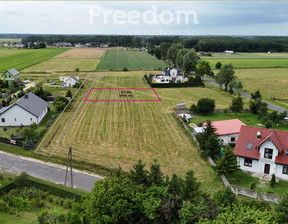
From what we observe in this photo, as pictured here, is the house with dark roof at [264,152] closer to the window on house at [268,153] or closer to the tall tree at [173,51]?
the window on house at [268,153]

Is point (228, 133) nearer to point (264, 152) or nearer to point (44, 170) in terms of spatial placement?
point (264, 152)

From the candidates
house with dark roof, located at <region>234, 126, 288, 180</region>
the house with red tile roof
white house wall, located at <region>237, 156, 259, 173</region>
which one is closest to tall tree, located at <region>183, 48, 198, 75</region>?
the house with red tile roof

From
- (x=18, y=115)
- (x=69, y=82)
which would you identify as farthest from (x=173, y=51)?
(x=18, y=115)

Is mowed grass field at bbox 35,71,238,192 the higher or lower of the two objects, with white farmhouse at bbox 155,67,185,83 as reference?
lower

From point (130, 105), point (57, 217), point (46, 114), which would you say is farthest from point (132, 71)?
point (57, 217)

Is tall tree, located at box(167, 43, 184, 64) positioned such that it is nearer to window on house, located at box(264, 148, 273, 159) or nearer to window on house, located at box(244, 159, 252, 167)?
window on house, located at box(244, 159, 252, 167)

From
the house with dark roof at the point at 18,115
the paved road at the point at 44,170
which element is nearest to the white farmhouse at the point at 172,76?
the house with dark roof at the point at 18,115

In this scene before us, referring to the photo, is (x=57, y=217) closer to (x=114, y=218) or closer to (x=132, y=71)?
(x=114, y=218)
